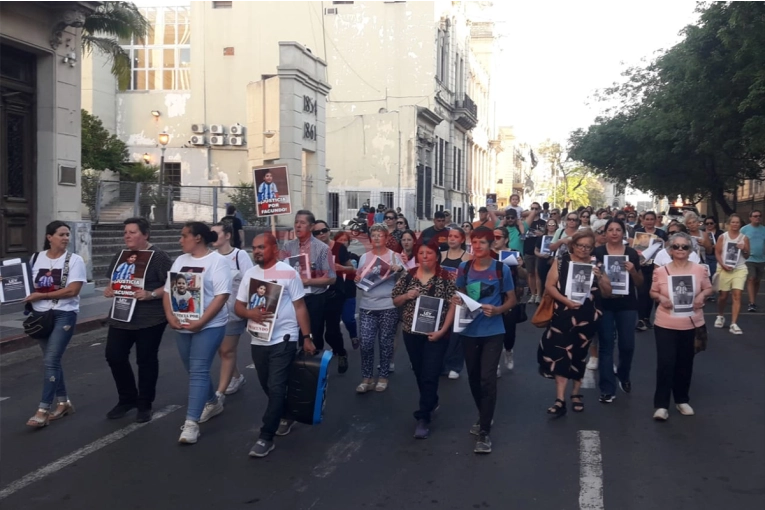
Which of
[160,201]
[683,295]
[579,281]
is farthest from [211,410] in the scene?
[160,201]

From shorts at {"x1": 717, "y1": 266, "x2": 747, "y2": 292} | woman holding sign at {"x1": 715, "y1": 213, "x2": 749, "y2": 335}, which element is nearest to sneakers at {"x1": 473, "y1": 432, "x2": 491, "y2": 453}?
woman holding sign at {"x1": 715, "y1": 213, "x2": 749, "y2": 335}

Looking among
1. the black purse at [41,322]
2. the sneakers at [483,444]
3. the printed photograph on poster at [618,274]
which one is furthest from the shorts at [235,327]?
the printed photograph on poster at [618,274]

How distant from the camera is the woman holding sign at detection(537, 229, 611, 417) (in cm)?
707

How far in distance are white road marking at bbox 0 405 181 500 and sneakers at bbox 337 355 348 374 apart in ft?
7.55

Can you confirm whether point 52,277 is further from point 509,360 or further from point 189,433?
point 509,360

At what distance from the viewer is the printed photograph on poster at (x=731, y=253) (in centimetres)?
1191

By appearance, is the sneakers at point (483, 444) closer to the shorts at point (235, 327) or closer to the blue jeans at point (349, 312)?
the shorts at point (235, 327)

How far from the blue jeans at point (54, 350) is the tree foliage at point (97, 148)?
23.1 metres

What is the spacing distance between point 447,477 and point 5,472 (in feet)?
10.3

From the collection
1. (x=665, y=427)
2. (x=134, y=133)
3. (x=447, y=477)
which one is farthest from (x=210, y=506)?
(x=134, y=133)

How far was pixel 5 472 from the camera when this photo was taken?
18.6 feet

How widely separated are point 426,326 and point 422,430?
0.86m

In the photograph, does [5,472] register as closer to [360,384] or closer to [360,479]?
[360,479]

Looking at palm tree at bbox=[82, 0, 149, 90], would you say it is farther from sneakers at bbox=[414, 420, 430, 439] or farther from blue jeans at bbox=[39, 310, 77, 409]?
sneakers at bbox=[414, 420, 430, 439]
